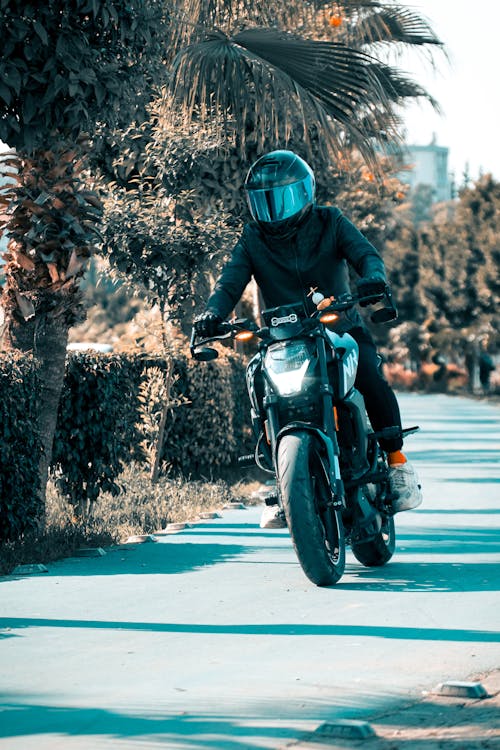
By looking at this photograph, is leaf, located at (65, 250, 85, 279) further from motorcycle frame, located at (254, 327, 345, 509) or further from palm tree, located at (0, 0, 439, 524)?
motorcycle frame, located at (254, 327, 345, 509)

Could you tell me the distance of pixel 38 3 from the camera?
887 centimetres

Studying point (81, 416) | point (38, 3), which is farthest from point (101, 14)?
point (81, 416)

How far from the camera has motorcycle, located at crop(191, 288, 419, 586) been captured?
736cm

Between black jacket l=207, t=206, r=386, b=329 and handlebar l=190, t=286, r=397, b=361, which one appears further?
black jacket l=207, t=206, r=386, b=329

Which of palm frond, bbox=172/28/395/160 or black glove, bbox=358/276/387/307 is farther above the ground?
palm frond, bbox=172/28/395/160

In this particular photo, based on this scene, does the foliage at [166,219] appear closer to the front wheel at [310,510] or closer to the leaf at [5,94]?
the leaf at [5,94]

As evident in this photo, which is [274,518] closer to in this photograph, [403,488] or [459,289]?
[403,488]

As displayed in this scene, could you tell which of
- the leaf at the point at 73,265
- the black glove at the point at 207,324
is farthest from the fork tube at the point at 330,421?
the leaf at the point at 73,265

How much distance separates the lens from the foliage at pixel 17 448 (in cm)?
889

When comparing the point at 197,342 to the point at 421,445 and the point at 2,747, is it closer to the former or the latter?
the point at 2,747

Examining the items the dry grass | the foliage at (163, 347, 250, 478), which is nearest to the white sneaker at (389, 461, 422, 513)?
the dry grass


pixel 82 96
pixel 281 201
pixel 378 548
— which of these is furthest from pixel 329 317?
pixel 82 96

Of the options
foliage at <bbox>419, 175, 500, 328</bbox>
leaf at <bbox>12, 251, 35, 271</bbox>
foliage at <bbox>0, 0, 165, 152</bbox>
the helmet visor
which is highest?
foliage at <bbox>419, 175, 500, 328</bbox>

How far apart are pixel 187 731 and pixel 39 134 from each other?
5335mm
